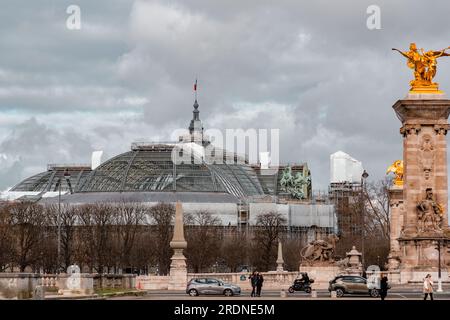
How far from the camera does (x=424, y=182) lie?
75.1m

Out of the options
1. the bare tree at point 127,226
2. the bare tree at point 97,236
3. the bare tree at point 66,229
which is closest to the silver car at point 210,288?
the bare tree at point 66,229

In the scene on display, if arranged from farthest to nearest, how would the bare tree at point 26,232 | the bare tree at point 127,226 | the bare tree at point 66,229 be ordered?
the bare tree at point 127,226, the bare tree at point 66,229, the bare tree at point 26,232

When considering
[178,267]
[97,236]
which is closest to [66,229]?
[97,236]

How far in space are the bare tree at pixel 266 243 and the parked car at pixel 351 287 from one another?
6822cm

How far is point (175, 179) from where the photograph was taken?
19675 cm

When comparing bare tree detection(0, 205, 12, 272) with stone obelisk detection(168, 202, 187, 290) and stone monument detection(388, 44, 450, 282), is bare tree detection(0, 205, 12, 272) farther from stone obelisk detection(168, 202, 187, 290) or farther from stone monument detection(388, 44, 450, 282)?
stone monument detection(388, 44, 450, 282)

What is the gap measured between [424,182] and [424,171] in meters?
0.67

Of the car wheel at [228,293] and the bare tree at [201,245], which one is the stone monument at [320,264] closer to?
the car wheel at [228,293]

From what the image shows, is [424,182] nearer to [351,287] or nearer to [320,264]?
[320,264]

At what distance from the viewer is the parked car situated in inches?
2468

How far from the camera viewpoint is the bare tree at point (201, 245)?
129m

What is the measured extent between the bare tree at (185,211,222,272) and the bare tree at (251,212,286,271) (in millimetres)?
4532
